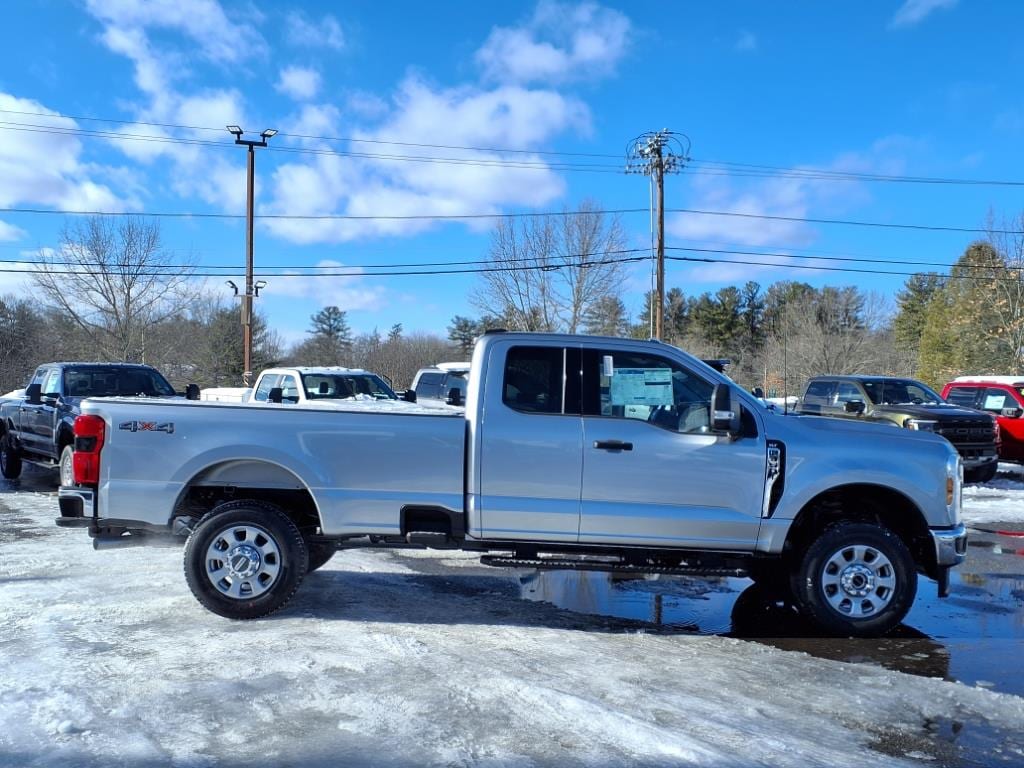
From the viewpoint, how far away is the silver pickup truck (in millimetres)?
5469

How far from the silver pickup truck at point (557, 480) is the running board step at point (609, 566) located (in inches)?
0.6

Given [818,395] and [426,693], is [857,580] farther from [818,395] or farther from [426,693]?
[818,395]

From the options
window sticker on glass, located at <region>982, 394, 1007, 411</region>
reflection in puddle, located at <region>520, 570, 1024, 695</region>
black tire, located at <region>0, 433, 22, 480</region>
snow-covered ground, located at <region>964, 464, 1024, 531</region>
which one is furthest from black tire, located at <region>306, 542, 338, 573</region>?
window sticker on glass, located at <region>982, 394, 1007, 411</region>

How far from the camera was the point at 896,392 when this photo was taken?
49.6 ft

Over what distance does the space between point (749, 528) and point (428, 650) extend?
2.32 metres

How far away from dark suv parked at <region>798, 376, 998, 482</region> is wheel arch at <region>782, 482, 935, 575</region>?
23.6 feet

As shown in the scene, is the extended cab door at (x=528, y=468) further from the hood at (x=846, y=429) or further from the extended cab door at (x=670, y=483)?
the hood at (x=846, y=429)

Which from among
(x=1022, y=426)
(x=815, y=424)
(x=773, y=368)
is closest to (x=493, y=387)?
(x=815, y=424)

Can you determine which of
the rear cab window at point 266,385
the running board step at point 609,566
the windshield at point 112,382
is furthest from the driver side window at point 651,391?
the rear cab window at point 266,385

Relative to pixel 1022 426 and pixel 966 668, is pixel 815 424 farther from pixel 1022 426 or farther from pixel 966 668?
pixel 1022 426

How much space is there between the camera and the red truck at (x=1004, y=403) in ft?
53.5

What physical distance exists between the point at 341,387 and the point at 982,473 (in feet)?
37.3

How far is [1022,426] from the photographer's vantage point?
639 inches

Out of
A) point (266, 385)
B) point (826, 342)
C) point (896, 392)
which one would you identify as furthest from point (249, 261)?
point (826, 342)
